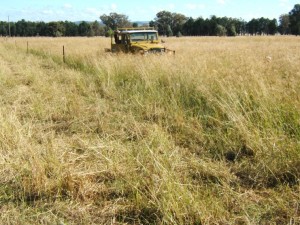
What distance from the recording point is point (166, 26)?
97.3 metres

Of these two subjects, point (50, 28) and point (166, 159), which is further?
point (50, 28)

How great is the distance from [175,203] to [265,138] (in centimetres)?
155

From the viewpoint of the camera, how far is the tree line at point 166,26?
98.0 meters

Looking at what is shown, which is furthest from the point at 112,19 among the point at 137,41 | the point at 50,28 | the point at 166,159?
the point at 166,159

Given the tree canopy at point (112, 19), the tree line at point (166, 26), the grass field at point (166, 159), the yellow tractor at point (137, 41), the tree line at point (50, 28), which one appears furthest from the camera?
the tree canopy at point (112, 19)

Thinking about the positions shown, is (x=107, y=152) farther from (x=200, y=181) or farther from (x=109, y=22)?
(x=109, y=22)

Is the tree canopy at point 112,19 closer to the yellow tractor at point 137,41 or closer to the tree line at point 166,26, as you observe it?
the tree line at point 166,26

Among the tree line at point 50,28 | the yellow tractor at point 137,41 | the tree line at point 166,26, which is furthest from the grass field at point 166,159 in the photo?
the tree line at point 50,28

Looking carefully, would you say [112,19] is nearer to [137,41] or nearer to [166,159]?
[137,41]

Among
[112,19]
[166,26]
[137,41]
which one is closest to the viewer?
[137,41]

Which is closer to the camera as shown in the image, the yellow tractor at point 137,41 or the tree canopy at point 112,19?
the yellow tractor at point 137,41

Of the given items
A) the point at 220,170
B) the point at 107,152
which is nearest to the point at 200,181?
the point at 220,170

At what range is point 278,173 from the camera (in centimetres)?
318

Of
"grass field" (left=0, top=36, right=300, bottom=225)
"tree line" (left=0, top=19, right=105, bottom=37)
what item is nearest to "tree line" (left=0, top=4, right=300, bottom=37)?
"tree line" (left=0, top=19, right=105, bottom=37)
